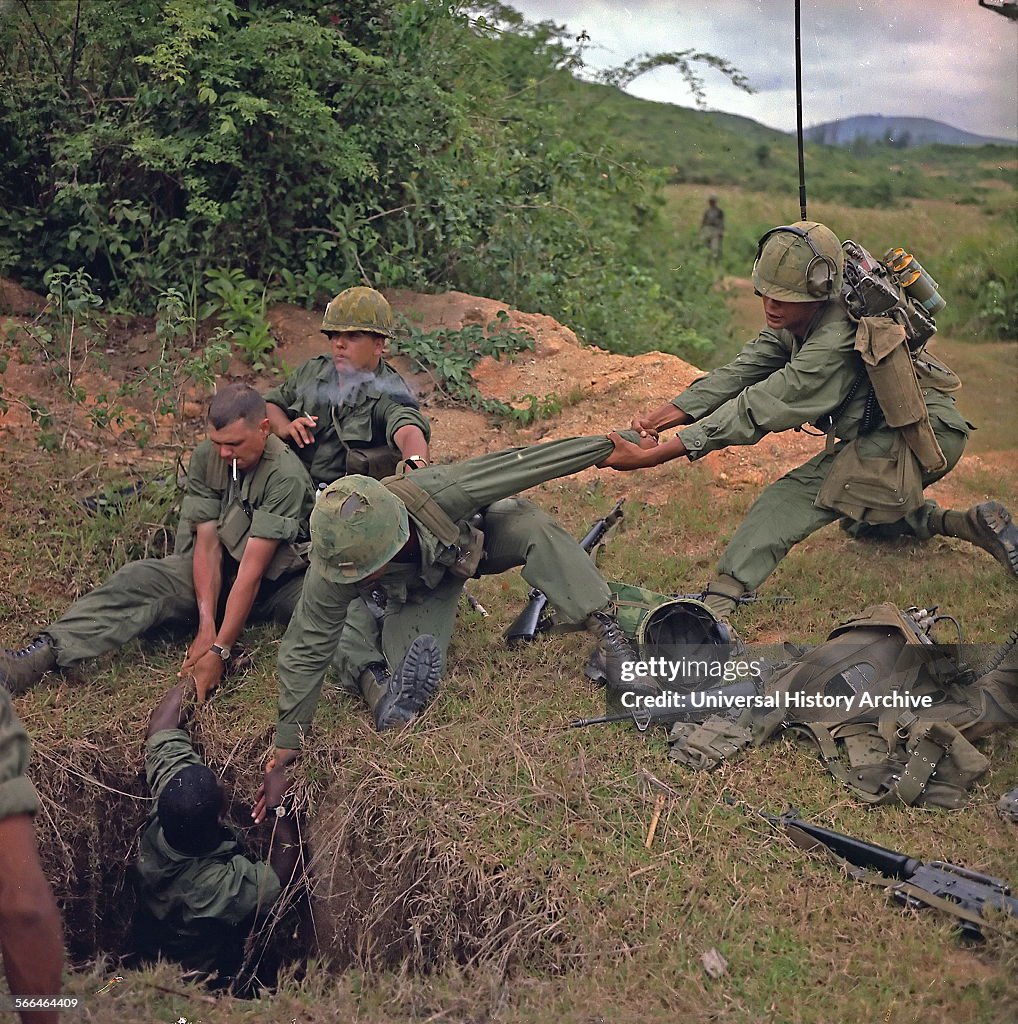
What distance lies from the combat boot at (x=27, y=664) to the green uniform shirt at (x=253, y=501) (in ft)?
2.28

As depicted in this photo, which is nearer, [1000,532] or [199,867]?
[199,867]

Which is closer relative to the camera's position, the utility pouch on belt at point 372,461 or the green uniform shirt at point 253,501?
the green uniform shirt at point 253,501

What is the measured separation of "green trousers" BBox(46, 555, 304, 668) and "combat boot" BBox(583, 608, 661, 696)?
53.1 inches

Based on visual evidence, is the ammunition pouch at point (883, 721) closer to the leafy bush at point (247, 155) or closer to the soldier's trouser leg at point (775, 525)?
the soldier's trouser leg at point (775, 525)

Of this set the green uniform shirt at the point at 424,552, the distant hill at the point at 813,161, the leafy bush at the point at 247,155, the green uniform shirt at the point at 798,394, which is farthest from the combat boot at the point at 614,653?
the distant hill at the point at 813,161

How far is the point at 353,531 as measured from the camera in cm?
420

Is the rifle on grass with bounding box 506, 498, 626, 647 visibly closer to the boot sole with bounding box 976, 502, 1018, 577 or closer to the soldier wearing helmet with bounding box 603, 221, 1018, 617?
the soldier wearing helmet with bounding box 603, 221, 1018, 617

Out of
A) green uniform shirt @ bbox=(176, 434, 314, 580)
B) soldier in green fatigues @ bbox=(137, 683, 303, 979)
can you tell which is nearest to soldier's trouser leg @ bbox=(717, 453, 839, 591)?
green uniform shirt @ bbox=(176, 434, 314, 580)

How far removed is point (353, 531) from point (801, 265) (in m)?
2.13

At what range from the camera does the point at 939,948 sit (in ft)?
11.4

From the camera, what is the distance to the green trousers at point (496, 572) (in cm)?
468

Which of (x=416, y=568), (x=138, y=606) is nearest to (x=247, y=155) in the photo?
(x=138, y=606)

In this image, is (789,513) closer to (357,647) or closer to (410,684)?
(410,684)

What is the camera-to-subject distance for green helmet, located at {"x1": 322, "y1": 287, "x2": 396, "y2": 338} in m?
5.43
